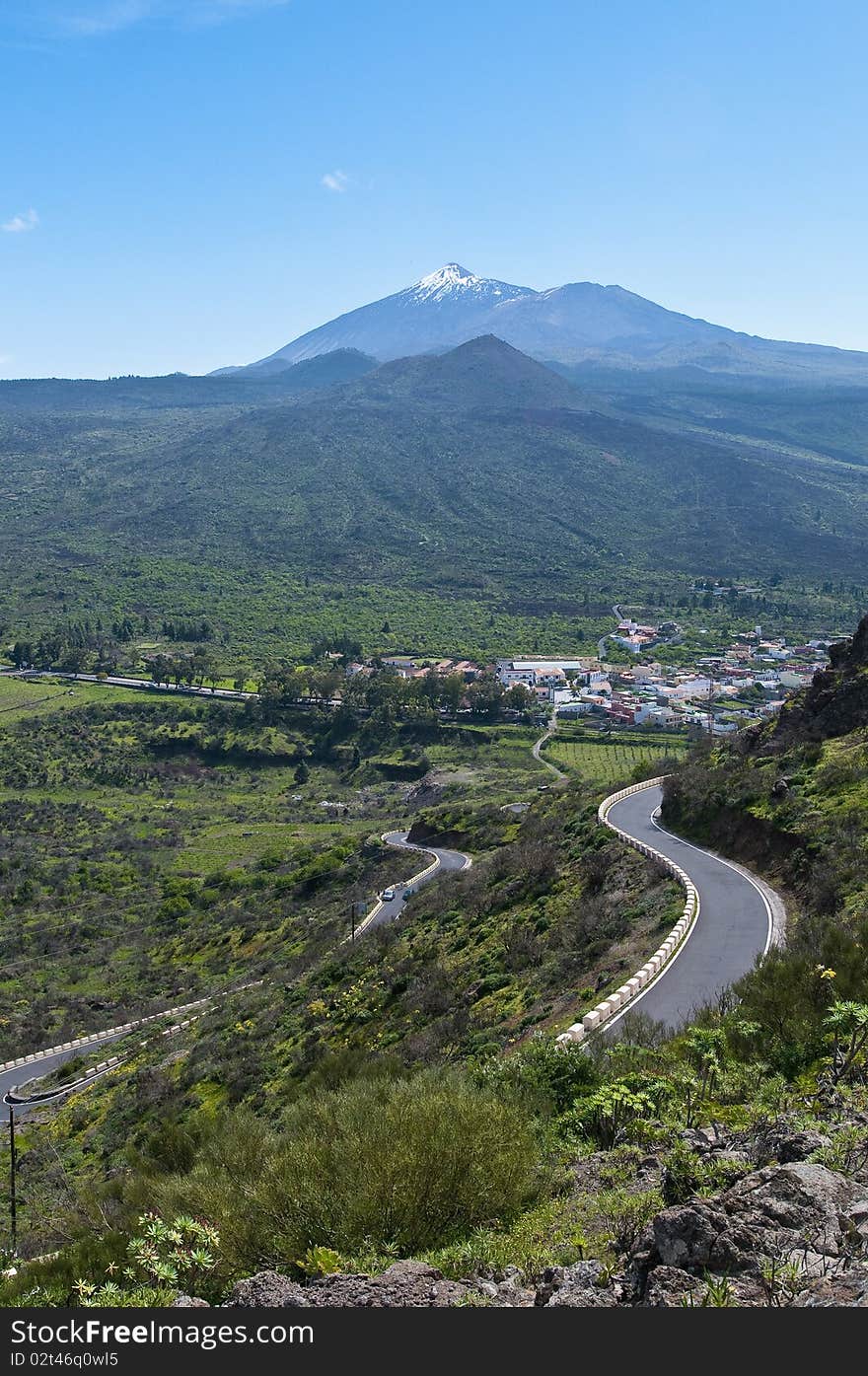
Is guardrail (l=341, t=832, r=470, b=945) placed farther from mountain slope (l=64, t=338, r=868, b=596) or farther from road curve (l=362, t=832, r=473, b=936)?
mountain slope (l=64, t=338, r=868, b=596)

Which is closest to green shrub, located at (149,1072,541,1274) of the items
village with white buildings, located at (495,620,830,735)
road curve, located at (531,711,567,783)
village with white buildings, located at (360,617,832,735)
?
road curve, located at (531,711,567,783)

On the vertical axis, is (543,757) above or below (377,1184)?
below

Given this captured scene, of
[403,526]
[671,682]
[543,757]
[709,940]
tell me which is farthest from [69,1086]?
[403,526]

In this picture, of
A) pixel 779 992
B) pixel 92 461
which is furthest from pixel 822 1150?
pixel 92 461

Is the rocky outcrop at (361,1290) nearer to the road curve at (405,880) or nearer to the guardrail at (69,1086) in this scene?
the road curve at (405,880)

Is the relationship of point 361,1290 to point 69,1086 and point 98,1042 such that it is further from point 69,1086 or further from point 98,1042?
point 98,1042

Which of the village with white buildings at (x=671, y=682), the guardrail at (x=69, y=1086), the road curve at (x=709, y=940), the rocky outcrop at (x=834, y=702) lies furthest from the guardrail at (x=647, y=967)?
the village with white buildings at (x=671, y=682)
